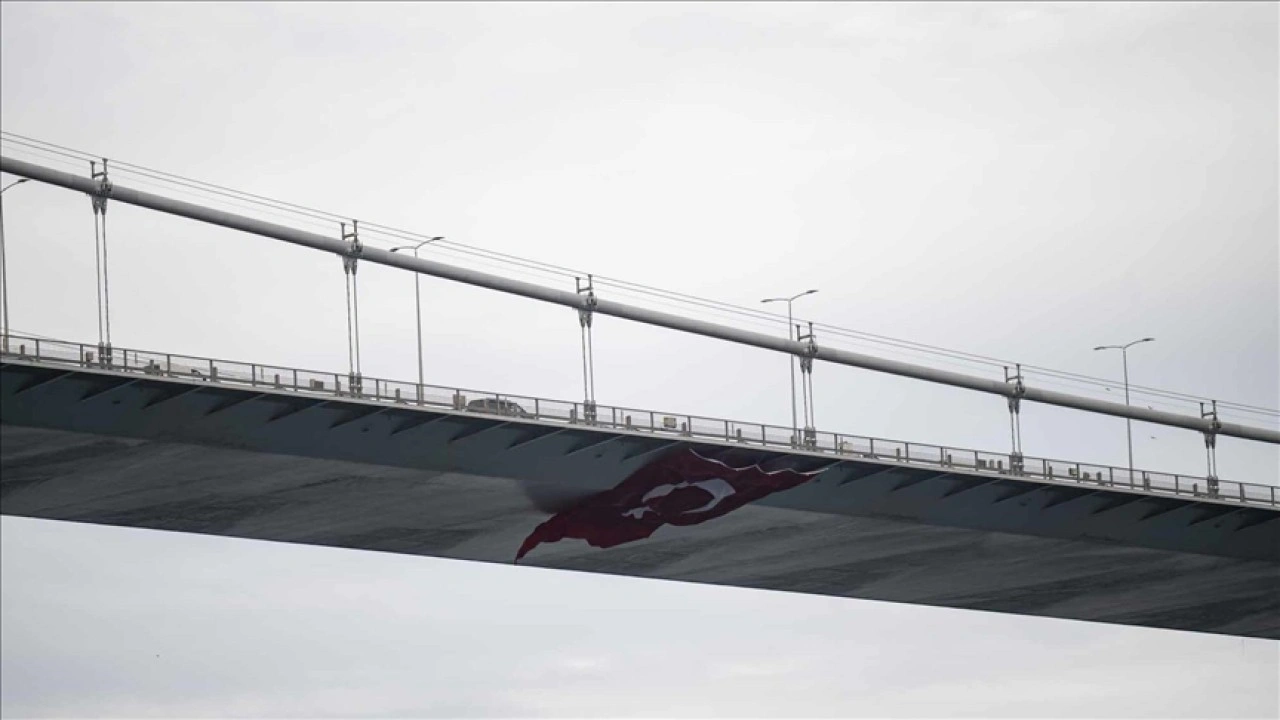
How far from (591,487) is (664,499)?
511 centimetres

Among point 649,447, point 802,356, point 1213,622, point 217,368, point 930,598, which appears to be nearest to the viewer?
point 217,368

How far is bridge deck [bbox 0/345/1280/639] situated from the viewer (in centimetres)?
8412

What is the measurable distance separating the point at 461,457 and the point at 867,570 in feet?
101

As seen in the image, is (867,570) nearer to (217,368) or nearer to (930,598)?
(930,598)

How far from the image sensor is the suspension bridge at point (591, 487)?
84438 mm

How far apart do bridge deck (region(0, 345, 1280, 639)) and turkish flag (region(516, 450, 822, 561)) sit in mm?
592

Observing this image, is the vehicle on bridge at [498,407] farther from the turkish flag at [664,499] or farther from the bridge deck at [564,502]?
the turkish flag at [664,499]

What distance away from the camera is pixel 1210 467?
4934 inches

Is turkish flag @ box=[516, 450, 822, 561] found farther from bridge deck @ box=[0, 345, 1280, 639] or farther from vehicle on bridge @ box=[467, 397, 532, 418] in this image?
vehicle on bridge @ box=[467, 397, 532, 418]

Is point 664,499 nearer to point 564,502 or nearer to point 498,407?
point 564,502

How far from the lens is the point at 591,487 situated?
Answer: 96.0 meters

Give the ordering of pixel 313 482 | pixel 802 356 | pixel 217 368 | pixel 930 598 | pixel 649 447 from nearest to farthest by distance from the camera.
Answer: pixel 217 368 → pixel 313 482 → pixel 649 447 → pixel 802 356 → pixel 930 598

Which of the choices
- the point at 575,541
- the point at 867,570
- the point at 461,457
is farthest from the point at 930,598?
the point at 461,457

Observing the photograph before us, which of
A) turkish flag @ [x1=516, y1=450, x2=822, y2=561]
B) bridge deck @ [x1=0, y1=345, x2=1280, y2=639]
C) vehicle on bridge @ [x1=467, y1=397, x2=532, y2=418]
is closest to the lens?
bridge deck @ [x1=0, y1=345, x2=1280, y2=639]
